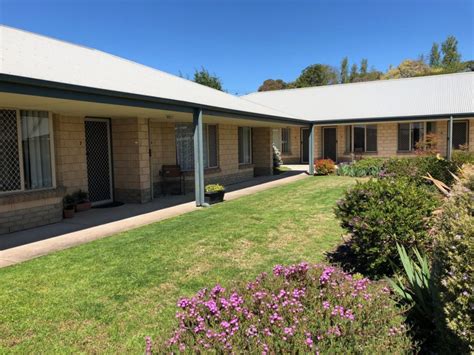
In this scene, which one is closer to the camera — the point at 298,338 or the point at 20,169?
the point at 298,338

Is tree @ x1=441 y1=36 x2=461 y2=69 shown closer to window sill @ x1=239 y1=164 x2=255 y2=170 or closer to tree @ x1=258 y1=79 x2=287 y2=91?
tree @ x1=258 y1=79 x2=287 y2=91

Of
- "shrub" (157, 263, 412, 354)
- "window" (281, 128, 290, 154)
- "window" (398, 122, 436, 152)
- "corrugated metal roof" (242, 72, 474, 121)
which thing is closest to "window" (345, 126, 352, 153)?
"corrugated metal roof" (242, 72, 474, 121)

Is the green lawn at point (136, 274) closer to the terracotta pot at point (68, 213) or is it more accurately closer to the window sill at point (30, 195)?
the window sill at point (30, 195)

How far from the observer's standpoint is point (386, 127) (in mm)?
22250

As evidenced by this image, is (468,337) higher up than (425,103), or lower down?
lower down

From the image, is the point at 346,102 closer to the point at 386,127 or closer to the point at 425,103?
the point at 386,127

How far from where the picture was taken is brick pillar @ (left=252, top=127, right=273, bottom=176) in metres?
19.9

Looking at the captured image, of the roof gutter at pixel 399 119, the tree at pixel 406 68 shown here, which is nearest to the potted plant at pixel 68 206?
the roof gutter at pixel 399 119

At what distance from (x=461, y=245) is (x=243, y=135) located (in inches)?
644

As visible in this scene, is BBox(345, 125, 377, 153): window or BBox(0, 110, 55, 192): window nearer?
BBox(0, 110, 55, 192): window

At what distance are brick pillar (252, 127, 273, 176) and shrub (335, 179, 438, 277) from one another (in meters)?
14.5

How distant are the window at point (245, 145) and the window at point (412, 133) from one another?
365 inches

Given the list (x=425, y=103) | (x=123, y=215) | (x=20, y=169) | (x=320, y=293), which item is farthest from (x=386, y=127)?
(x=320, y=293)

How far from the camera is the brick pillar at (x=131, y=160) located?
11.4m
